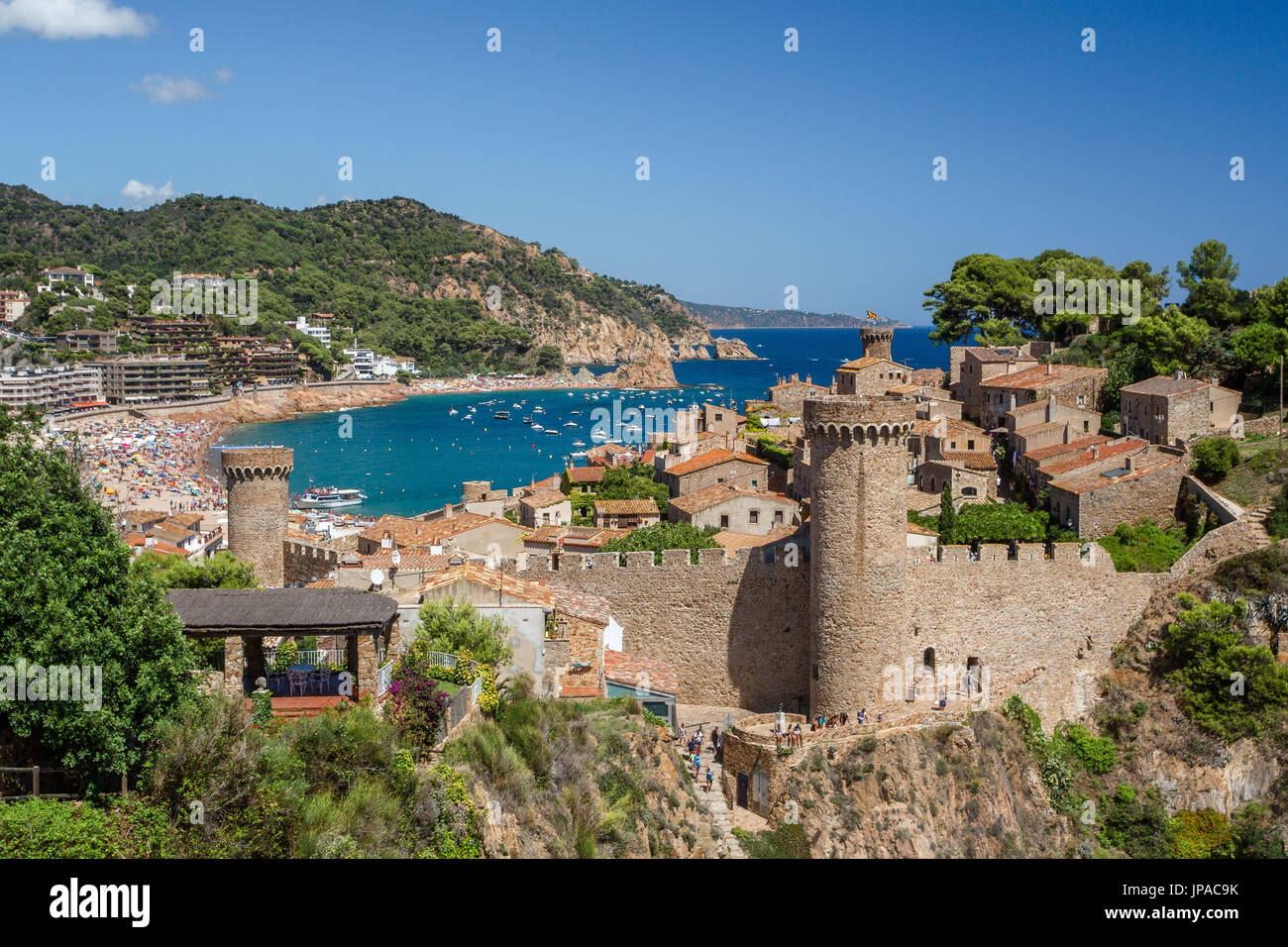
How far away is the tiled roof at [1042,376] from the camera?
37.6 meters

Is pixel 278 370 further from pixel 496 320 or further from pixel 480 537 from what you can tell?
pixel 480 537

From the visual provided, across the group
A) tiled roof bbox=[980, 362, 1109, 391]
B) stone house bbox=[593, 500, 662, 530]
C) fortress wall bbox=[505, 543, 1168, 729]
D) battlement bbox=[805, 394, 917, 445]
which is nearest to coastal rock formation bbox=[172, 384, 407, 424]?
stone house bbox=[593, 500, 662, 530]

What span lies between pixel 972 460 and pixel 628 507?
11.4 metres

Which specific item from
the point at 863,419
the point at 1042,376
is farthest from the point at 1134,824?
the point at 1042,376

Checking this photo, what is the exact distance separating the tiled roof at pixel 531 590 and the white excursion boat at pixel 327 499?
46198 mm

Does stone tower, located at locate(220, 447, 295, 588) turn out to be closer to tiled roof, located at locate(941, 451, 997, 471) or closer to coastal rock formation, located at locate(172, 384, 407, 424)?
tiled roof, located at locate(941, 451, 997, 471)

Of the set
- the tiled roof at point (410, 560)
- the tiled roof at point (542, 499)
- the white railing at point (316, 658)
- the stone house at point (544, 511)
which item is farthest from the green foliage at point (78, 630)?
the tiled roof at point (542, 499)

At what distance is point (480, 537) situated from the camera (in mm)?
29250

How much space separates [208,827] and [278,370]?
445ft

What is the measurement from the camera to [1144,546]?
26641 millimetres

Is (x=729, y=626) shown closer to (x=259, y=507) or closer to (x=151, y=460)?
(x=259, y=507)

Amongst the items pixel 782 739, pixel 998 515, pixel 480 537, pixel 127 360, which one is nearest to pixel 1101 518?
pixel 998 515

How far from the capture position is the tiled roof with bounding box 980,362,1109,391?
37.6m
